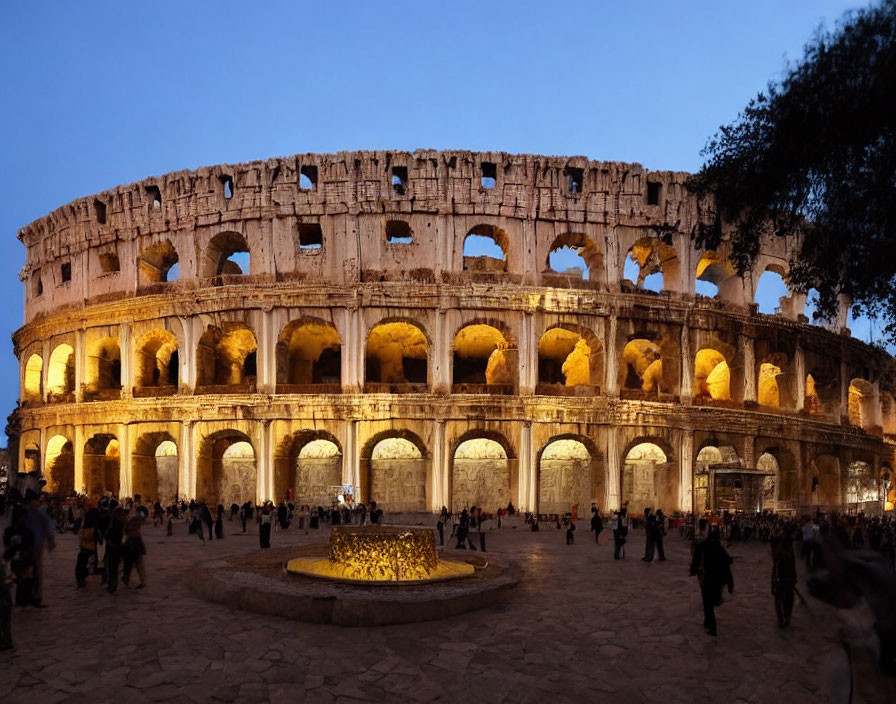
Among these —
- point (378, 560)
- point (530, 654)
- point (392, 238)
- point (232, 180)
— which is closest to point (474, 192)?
point (392, 238)

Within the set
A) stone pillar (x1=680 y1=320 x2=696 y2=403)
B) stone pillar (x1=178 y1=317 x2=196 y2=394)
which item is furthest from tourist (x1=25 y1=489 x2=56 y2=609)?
stone pillar (x1=680 y1=320 x2=696 y2=403)

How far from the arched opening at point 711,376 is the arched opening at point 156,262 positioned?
2226cm

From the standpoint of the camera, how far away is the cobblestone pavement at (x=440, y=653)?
5.88 meters

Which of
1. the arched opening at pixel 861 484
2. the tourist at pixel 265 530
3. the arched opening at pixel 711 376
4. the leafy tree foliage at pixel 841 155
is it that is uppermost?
the leafy tree foliage at pixel 841 155

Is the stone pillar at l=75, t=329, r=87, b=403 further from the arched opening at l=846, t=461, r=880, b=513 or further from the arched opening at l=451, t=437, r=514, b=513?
the arched opening at l=846, t=461, r=880, b=513

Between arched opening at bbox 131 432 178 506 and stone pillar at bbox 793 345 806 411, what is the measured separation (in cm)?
2445

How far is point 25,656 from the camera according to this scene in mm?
6543

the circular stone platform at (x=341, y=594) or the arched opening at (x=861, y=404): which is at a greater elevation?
the arched opening at (x=861, y=404)

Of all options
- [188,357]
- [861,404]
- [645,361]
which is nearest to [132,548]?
[188,357]

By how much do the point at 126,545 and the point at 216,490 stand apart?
16951 mm

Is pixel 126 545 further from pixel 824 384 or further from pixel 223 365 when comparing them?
pixel 824 384

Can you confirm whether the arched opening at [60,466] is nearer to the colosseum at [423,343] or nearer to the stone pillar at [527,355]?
the colosseum at [423,343]

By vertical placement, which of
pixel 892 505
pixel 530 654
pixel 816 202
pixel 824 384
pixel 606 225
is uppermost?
pixel 606 225

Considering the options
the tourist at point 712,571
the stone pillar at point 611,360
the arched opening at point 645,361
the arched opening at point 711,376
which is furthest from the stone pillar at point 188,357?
the tourist at point 712,571
